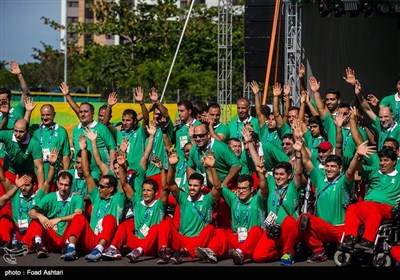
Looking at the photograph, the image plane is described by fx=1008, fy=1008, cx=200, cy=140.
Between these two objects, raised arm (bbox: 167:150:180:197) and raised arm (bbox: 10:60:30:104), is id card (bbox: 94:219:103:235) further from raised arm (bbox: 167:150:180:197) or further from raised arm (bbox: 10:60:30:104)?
raised arm (bbox: 10:60:30:104)

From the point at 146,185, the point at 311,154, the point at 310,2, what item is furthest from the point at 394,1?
the point at 146,185

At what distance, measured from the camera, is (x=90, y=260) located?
38.7ft

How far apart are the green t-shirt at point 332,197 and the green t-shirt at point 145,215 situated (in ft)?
6.34

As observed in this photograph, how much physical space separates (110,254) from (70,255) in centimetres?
47

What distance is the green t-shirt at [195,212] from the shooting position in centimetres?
1209

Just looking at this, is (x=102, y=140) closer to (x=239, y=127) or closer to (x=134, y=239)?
(x=239, y=127)

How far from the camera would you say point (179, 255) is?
38.7ft

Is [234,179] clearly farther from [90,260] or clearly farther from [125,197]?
[90,260]

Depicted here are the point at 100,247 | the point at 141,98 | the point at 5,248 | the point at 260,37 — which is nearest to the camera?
the point at 100,247

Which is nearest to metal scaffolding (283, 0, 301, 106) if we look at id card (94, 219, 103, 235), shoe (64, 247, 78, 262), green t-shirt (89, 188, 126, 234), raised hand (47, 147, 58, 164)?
raised hand (47, 147, 58, 164)

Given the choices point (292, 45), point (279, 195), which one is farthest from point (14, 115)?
point (292, 45)

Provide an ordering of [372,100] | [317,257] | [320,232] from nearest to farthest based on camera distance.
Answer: [320,232] < [317,257] < [372,100]

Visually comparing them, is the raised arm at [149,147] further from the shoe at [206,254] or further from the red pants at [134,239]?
the shoe at [206,254]

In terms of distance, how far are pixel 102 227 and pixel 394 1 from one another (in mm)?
10432
